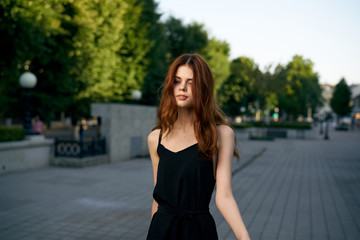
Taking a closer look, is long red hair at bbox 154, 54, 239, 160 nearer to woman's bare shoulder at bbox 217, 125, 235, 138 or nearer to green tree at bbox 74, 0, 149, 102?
woman's bare shoulder at bbox 217, 125, 235, 138

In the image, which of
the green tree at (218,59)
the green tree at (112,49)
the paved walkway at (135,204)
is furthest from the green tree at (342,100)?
the paved walkway at (135,204)

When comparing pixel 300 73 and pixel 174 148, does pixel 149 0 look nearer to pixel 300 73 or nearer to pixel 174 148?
pixel 174 148

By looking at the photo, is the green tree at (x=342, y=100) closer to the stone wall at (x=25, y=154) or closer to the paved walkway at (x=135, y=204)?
the paved walkway at (x=135, y=204)

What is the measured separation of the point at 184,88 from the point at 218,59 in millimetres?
43618

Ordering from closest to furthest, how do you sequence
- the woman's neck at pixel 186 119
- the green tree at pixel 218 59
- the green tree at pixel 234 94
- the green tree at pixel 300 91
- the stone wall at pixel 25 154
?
the woman's neck at pixel 186 119, the stone wall at pixel 25 154, the green tree at pixel 218 59, the green tree at pixel 234 94, the green tree at pixel 300 91

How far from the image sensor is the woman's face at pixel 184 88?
2.12m

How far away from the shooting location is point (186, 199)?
2072 millimetres

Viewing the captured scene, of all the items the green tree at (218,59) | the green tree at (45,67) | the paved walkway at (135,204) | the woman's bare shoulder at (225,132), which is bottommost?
the paved walkway at (135,204)

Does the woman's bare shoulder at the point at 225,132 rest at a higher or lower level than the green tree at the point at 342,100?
lower

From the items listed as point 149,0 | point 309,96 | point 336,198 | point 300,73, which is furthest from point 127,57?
point 300,73

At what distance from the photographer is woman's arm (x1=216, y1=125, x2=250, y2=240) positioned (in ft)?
6.56

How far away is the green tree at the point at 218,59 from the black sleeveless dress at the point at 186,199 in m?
40.2

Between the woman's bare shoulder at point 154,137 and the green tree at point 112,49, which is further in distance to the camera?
the green tree at point 112,49

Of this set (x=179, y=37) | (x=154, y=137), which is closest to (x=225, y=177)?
(x=154, y=137)
